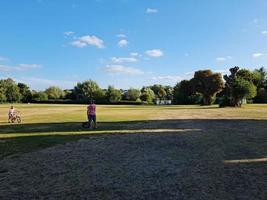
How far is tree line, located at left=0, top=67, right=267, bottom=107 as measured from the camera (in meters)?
66.7

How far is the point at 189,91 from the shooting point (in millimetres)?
103125

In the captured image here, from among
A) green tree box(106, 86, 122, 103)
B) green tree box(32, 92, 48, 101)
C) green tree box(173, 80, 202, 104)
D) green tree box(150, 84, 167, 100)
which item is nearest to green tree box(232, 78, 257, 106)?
green tree box(173, 80, 202, 104)

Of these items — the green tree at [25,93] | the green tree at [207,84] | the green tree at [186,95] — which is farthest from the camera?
the green tree at [25,93]

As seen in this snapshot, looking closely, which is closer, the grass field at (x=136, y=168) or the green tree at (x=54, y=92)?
the grass field at (x=136, y=168)

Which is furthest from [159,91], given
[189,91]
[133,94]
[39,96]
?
[189,91]

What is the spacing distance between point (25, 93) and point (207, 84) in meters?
87.1

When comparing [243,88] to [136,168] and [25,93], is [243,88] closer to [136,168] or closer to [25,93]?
[136,168]

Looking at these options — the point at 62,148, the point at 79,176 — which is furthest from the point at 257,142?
the point at 79,176

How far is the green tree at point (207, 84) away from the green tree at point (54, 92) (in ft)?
269

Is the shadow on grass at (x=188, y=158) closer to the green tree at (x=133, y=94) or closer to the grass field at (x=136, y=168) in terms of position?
the grass field at (x=136, y=168)

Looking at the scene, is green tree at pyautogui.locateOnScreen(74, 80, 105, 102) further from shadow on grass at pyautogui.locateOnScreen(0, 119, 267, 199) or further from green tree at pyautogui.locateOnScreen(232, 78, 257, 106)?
shadow on grass at pyautogui.locateOnScreen(0, 119, 267, 199)

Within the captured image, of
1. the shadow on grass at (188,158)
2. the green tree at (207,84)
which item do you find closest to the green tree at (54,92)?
the green tree at (207,84)

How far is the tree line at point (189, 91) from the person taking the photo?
66.7 m

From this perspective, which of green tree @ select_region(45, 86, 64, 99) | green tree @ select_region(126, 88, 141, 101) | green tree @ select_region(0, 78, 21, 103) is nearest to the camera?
green tree @ select_region(0, 78, 21, 103)
